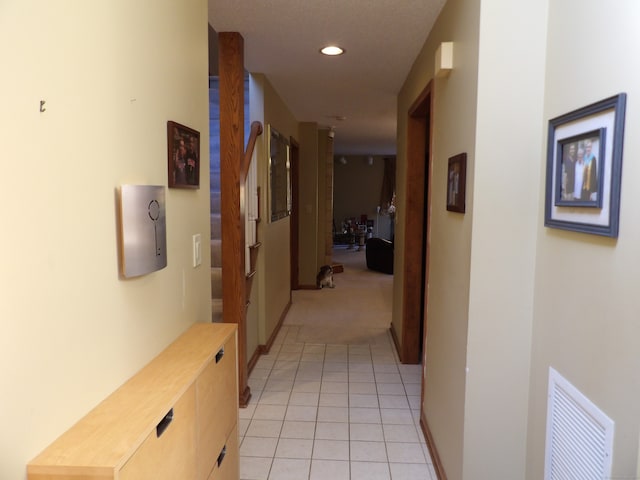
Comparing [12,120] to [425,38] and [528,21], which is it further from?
[425,38]

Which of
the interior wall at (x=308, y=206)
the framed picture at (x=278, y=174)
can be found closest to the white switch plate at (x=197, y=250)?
the framed picture at (x=278, y=174)

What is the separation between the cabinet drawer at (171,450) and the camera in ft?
3.01

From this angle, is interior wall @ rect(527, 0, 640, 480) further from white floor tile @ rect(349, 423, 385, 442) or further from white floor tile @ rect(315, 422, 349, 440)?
white floor tile @ rect(315, 422, 349, 440)

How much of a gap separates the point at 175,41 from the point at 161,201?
620mm

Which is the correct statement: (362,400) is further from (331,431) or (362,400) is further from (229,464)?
(229,464)

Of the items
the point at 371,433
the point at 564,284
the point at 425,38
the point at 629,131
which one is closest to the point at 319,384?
the point at 371,433

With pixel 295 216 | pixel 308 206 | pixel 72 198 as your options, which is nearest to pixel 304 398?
pixel 72 198

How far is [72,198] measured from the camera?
37.9 inches

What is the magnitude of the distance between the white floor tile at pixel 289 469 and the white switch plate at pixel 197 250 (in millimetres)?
1169

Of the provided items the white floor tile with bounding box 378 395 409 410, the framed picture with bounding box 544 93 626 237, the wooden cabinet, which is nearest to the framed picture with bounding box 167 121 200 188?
the wooden cabinet

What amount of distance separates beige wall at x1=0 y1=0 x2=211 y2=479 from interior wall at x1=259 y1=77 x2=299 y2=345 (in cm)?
217

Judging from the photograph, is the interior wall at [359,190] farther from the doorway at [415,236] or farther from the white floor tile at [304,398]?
the white floor tile at [304,398]

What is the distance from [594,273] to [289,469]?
1.74 metres

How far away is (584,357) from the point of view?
50.2 inches
